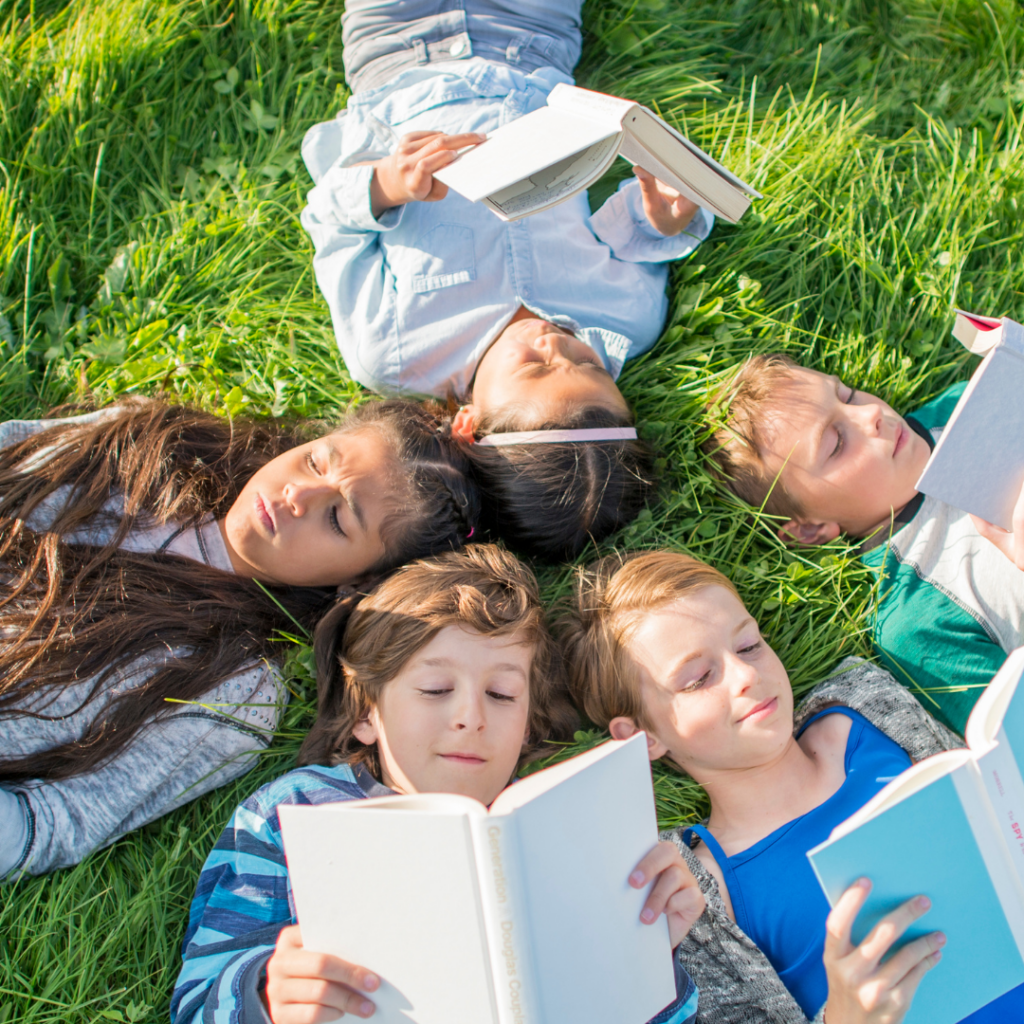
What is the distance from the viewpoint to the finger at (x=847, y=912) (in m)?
1.57

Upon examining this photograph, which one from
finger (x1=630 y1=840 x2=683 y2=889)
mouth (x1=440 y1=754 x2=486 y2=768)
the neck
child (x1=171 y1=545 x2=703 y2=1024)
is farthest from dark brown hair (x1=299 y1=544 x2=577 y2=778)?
finger (x1=630 y1=840 x2=683 y2=889)

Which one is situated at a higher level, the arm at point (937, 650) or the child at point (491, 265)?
the child at point (491, 265)

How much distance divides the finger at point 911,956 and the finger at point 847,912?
4.4 inches

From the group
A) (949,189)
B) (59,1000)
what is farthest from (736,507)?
(59,1000)

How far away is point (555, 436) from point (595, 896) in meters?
1.49

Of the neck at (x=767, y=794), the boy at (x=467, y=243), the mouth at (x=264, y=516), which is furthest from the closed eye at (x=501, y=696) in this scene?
the boy at (x=467, y=243)

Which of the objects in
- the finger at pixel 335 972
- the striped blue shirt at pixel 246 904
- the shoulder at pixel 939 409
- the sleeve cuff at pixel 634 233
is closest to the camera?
the finger at pixel 335 972

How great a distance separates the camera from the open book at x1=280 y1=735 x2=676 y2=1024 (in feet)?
4.63

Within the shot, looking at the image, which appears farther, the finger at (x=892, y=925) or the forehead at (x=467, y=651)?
the forehead at (x=467, y=651)

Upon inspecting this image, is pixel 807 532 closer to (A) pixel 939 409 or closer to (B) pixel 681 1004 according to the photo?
(A) pixel 939 409

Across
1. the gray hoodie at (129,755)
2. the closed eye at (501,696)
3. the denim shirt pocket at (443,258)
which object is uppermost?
the denim shirt pocket at (443,258)

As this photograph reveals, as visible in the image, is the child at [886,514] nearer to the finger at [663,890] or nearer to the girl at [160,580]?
the girl at [160,580]

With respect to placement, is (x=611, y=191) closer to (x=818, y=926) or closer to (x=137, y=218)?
(x=137, y=218)

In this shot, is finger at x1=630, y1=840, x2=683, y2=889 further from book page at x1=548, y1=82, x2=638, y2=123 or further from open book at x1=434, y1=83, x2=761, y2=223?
book page at x1=548, y1=82, x2=638, y2=123
